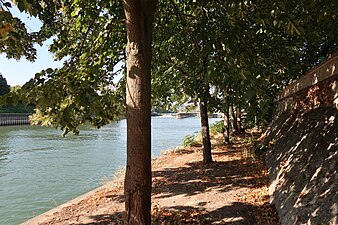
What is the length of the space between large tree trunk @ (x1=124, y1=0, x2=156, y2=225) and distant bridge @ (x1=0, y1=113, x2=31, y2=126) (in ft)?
211

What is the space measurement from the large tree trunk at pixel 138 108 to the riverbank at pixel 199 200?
186 cm

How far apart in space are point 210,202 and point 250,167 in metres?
3.10

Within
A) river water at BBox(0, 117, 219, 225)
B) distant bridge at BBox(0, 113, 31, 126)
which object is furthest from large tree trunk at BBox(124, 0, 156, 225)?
distant bridge at BBox(0, 113, 31, 126)

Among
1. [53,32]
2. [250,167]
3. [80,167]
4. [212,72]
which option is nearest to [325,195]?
[212,72]

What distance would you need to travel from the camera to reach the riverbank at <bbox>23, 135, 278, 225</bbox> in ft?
18.3

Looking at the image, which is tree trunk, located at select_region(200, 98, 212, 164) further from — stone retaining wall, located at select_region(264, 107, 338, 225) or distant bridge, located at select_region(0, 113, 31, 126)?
distant bridge, located at select_region(0, 113, 31, 126)

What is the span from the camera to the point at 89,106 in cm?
390

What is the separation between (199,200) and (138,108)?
359 cm

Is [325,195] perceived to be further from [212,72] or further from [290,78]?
[290,78]

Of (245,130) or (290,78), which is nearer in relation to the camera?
(290,78)

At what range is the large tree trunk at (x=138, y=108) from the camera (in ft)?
12.5

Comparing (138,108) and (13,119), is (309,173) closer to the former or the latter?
(138,108)

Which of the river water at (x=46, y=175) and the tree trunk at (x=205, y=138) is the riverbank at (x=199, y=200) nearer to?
the tree trunk at (x=205, y=138)

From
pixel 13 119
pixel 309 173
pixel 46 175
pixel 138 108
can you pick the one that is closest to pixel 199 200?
pixel 309 173
